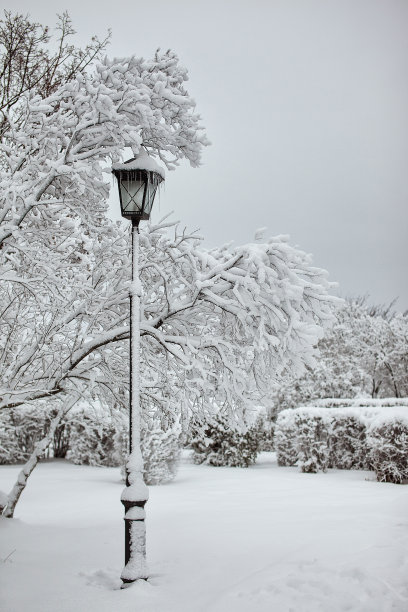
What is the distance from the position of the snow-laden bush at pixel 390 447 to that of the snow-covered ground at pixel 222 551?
1.98 ft

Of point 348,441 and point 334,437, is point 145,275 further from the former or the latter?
point 348,441

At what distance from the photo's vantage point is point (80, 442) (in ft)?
51.6

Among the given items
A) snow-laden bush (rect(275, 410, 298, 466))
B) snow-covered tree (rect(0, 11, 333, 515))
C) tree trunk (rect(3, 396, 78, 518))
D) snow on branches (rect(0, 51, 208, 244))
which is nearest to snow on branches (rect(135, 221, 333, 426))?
snow-covered tree (rect(0, 11, 333, 515))

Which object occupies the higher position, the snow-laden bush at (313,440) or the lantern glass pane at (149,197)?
the lantern glass pane at (149,197)

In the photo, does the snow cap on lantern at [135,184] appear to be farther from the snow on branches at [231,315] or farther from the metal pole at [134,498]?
the metal pole at [134,498]

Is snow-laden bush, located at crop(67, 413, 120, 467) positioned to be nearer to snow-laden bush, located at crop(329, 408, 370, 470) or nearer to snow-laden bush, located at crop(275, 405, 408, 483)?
snow-laden bush, located at crop(275, 405, 408, 483)

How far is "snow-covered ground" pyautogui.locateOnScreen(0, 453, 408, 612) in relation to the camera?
438 centimetres

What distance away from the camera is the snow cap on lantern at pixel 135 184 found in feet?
17.5

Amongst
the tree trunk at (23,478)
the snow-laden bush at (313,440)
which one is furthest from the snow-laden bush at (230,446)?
the tree trunk at (23,478)

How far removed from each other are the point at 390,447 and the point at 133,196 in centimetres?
850

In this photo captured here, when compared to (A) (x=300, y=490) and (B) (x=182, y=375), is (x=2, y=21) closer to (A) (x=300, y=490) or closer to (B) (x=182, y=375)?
(B) (x=182, y=375)

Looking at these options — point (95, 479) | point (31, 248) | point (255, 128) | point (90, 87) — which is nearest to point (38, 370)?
point (31, 248)

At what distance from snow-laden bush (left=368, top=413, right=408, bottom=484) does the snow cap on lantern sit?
811 cm

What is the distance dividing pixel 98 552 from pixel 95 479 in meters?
6.74
